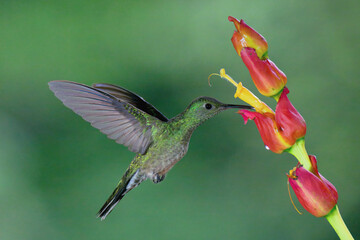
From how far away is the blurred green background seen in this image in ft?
6.79

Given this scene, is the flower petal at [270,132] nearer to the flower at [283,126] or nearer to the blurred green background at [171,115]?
the flower at [283,126]

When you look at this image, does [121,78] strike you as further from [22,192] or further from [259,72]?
[259,72]

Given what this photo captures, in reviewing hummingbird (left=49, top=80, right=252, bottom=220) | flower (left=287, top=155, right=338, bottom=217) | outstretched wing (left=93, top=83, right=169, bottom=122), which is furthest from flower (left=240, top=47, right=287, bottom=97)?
outstretched wing (left=93, top=83, right=169, bottom=122)

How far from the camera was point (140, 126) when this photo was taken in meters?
1.10

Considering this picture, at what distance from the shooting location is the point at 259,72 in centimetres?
66

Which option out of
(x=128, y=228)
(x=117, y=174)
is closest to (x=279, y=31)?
(x=117, y=174)

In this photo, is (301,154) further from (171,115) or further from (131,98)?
A: (171,115)

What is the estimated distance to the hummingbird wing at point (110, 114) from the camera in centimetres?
91

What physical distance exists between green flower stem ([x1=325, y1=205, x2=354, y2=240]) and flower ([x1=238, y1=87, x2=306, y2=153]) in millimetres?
120

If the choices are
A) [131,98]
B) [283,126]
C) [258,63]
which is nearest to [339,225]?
[283,126]

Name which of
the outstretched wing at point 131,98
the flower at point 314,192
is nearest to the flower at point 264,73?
the flower at point 314,192

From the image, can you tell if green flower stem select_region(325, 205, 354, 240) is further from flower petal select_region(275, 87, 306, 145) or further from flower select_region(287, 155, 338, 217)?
flower petal select_region(275, 87, 306, 145)

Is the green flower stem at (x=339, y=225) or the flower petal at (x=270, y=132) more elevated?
the flower petal at (x=270, y=132)

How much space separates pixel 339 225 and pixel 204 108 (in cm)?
45
